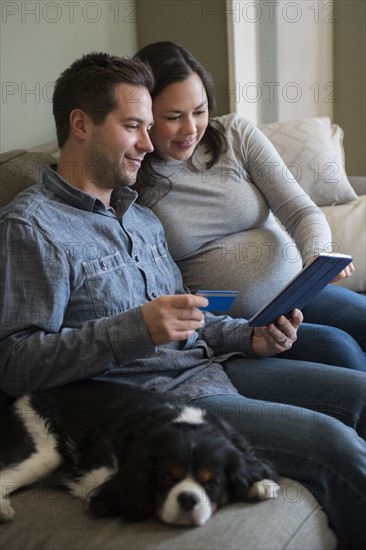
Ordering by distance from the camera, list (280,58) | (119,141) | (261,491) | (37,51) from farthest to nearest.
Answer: (280,58), (37,51), (119,141), (261,491)

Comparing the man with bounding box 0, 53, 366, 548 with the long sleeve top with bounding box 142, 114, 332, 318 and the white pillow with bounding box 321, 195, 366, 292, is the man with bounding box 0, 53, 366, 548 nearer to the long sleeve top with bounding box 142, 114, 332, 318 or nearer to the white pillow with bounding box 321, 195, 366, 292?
the long sleeve top with bounding box 142, 114, 332, 318

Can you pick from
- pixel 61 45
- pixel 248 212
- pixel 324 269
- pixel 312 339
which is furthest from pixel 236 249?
pixel 61 45

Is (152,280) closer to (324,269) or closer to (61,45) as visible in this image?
(324,269)

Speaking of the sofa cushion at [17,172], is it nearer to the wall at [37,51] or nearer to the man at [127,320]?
the man at [127,320]

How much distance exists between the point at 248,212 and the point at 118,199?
40cm

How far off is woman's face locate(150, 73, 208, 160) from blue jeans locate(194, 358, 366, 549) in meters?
0.59

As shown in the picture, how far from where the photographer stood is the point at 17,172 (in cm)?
188

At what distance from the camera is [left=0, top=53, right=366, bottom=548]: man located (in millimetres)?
1452

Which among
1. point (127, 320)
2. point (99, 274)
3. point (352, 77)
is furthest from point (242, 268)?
point (352, 77)

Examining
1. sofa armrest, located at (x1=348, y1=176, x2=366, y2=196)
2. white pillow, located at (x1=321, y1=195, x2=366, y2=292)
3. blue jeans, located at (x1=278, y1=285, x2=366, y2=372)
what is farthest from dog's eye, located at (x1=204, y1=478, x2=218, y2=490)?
sofa armrest, located at (x1=348, y1=176, x2=366, y2=196)

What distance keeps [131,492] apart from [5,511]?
0.24 meters

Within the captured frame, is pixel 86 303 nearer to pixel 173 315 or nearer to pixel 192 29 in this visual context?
pixel 173 315

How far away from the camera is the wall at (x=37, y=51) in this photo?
247 centimetres

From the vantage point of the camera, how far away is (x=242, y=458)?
1.33 m
